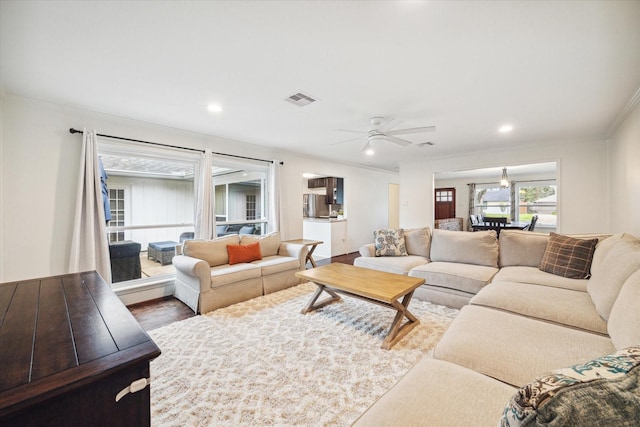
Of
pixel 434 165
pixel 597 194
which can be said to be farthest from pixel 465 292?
pixel 434 165

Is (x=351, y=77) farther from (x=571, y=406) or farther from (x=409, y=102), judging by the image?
(x=571, y=406)

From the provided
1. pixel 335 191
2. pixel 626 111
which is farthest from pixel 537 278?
pixel 335 191

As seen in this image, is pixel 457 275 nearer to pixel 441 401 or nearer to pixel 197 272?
pixel 441 401

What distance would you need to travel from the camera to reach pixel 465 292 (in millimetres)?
2918

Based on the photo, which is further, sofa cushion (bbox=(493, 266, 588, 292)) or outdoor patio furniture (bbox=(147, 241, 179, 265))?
outdoor patio furniture (bbox=(147, 241, 179, 265))

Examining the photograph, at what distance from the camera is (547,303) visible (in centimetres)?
190

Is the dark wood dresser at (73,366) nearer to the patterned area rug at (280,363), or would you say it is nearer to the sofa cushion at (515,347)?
the patterned area rug at (280,363)

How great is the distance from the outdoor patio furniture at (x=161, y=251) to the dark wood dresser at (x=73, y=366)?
2879 millimetres

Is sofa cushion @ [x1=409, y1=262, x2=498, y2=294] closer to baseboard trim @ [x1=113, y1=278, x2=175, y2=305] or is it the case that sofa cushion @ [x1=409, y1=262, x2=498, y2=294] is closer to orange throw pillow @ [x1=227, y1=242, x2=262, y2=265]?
orange throw pillow @ [x1=227, y1=242, x2=262, y2=265]

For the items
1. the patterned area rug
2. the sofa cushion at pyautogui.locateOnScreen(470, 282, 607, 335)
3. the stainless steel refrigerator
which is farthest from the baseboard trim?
the stainless steel refrigerator

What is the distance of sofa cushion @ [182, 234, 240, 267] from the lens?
3.37 metres

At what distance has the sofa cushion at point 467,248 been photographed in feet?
11.0

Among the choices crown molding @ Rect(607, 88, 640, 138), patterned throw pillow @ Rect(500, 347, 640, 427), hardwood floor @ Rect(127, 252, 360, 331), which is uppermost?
crown molding @ Rect(607, 88, 640, 138)

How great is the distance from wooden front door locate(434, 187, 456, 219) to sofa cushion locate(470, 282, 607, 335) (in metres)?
7.84
